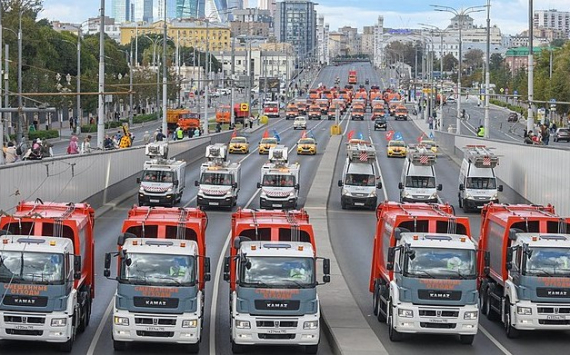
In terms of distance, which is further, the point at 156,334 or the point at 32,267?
the point at 32,267

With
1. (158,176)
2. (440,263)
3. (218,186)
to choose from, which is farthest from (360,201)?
(440,263)

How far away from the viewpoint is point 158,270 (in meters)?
22.8

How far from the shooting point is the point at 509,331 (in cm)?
2569

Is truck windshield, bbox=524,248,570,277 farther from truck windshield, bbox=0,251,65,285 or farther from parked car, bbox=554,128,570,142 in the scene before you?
parked car, bbox=554,128,570,142

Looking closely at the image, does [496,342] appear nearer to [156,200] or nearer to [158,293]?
[158,293]

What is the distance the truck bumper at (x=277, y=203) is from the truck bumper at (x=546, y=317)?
2681 cm

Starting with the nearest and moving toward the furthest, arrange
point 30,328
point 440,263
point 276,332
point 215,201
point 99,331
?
point 30,328 < point 276,332 < point 440,263 < point 99,331 < point 215,201

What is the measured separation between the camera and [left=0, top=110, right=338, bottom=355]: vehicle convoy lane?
934 inches

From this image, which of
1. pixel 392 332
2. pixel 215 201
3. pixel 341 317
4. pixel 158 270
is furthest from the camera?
pixel 215 201

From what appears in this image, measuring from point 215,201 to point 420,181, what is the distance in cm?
935

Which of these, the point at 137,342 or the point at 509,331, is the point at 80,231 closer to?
the point at 137,342

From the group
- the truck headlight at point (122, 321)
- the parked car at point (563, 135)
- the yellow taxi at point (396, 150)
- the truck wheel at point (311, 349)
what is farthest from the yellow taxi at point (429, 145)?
the truck headlight at point (122, 321)

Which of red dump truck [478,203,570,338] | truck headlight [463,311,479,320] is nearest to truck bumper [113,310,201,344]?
truck headlight [463,311,479,320]

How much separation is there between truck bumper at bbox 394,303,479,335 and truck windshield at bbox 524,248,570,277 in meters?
1.78
